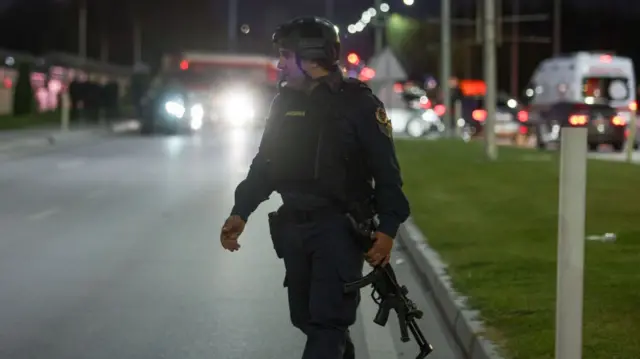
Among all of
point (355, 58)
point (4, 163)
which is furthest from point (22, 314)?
point (355, 58)

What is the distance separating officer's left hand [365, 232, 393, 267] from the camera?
4.42 metres

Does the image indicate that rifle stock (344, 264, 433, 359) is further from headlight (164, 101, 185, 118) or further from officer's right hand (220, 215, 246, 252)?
headlight (164, 101, 185, 118)

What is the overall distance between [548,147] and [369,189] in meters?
26.3

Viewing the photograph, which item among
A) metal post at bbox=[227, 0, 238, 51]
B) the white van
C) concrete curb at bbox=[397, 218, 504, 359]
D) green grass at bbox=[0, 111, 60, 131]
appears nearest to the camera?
concrete curb at bbox=[397, 218, 504, 359]

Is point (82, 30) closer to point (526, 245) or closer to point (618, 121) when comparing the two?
point (618, 121)

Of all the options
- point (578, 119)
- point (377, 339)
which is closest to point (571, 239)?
point (377, 339)

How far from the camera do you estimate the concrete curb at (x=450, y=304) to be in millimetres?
6262

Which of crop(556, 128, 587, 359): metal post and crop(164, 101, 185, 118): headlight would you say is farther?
crop(164, 101, 185, 118): headlight

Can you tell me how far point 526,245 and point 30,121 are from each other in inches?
1423

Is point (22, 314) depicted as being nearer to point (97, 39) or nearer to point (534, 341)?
point (534, 341)

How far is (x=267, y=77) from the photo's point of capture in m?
41.9

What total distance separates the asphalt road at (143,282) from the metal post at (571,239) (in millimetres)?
1795

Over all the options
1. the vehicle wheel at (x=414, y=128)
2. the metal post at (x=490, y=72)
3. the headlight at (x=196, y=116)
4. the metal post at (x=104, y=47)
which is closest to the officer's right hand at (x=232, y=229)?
the metal post at (x=490, y=72)

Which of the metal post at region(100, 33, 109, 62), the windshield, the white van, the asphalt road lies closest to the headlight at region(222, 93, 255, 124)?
the white van
